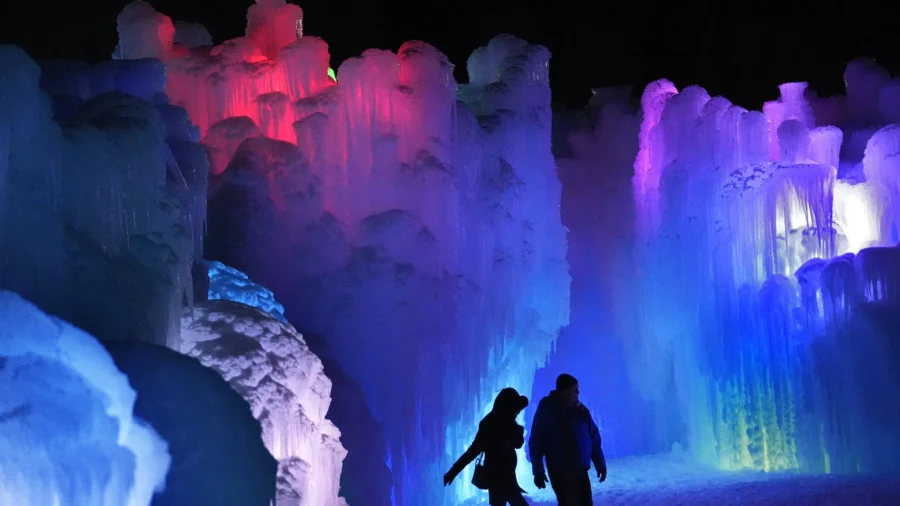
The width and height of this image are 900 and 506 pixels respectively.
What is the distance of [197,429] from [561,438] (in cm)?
233

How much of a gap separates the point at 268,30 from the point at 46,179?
7.45 m

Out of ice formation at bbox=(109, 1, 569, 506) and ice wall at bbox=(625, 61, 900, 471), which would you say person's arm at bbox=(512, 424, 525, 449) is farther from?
ice wall at bbox=(625, 61, 900, 471)

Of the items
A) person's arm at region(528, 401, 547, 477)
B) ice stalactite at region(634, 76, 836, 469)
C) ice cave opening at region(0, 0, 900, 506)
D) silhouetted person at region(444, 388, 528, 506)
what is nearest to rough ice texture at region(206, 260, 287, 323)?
ice cave opening at region(0, 0, 900, 506)

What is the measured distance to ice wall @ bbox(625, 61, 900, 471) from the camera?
43.7ft

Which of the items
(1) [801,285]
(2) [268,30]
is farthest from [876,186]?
(2) [268,30]

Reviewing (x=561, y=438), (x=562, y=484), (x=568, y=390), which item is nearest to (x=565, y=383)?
(x=568, y=390)

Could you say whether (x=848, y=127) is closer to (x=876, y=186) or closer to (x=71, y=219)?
(x=876, y=186)

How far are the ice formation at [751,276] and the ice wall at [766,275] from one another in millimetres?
21

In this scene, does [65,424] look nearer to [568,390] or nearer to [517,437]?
[517,437]

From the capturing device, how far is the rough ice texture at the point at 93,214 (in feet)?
20.3

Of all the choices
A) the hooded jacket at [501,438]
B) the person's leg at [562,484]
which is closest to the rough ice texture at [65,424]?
the hooded jacket at [501,438]

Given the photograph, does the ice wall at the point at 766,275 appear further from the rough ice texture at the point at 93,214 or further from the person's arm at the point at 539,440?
the rough ice texture at the point at 93,214

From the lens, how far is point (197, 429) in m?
6.00

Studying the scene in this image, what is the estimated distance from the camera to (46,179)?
654cm
